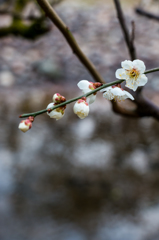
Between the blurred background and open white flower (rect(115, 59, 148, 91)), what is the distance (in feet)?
4.30

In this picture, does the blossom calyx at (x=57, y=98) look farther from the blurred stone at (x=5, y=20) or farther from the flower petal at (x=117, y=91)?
the blurred stone at (x=5, y=20)

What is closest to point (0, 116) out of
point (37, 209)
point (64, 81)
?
point (64, 81)

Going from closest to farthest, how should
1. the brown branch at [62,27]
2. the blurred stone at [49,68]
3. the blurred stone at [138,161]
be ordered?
the brown branch at [62,27], the blurred stone at [138,161], the blurred stone at [49,68]

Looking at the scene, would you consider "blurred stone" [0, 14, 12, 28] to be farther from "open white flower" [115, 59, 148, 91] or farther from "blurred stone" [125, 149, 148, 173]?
"open white flower" [115, 59, 148, 91]

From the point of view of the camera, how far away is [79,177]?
78.0 inches

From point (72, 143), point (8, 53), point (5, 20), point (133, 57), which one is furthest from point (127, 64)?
point (5, 20)

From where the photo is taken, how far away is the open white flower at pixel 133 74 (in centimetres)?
51

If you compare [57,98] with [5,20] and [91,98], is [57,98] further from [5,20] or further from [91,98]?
[5,20]

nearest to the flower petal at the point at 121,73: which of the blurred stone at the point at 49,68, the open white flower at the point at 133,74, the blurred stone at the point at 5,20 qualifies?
the open white flower at the point at 133,74

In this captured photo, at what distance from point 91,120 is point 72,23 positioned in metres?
1.50

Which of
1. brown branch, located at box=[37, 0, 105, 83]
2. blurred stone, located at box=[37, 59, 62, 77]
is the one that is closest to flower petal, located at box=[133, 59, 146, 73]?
brown branch, located at box=[37, 0, 105, 83]

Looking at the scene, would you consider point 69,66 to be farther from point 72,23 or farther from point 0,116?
point 0,116

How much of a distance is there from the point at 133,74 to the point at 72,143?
5.64 ft

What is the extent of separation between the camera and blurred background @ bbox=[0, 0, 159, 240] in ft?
5.62
